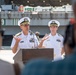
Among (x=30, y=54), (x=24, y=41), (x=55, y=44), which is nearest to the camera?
(x=30, y=54)

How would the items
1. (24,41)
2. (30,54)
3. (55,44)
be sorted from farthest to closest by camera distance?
1. (55,44)
2. (24,41)
3. (30,54)

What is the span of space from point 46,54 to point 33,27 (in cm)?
3229

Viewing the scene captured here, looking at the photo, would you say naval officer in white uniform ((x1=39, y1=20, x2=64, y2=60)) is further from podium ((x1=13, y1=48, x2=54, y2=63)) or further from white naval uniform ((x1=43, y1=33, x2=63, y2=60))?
podium ((x1=13, y1=48, x2=54, y2=63))

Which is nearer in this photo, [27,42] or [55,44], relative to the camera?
[27,42]

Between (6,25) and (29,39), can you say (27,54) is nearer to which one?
(29,39)

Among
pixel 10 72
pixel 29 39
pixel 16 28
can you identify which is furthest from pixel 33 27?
pixel 10 72

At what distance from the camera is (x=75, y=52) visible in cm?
132

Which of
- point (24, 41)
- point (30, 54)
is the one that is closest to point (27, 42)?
point (24, 41)

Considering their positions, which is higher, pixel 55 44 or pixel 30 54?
pixel 30 54

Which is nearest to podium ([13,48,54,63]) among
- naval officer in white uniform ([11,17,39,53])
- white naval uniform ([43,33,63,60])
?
naval officer in white uniform ([11,17,39,53])

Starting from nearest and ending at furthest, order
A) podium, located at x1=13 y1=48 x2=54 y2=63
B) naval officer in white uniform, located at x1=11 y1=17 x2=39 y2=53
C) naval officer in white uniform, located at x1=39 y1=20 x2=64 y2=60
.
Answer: podium, located at x1=13 y1=48 x2=54 y2=63 → naval officer in white uniform, located at x1=11 y1=17 x2=39 y2=53 → naval officer in white uniform, located at x1=39 y1=20 x2=64 y2=60

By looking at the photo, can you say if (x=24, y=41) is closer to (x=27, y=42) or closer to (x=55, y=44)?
(x=27, y=42)

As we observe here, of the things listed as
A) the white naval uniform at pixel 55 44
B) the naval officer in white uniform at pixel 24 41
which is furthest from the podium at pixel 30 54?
the white naval uniform at pixel 55 44

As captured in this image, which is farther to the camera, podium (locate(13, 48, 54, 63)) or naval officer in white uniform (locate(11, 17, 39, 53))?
naval officer in white uniform (locate(11, 17, 39, 53))
